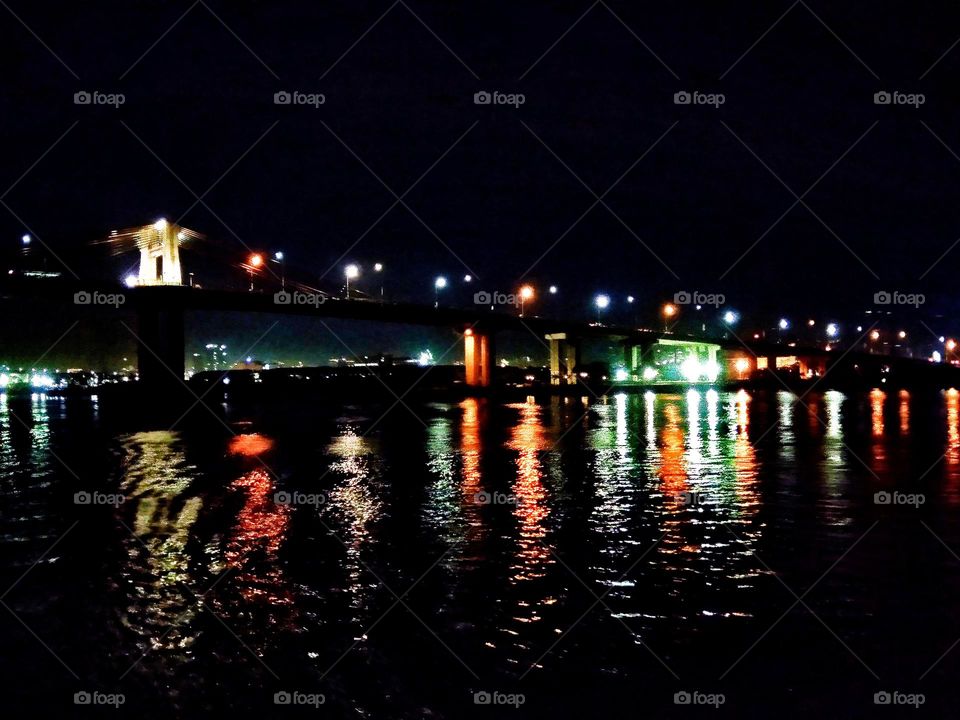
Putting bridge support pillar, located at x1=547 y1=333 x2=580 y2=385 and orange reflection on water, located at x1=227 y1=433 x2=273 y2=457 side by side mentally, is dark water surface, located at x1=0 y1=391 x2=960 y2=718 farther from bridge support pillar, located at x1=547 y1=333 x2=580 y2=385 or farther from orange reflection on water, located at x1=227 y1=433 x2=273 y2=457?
bridge support pillar, located at x1=547 y1=333 x2=580 y2=385

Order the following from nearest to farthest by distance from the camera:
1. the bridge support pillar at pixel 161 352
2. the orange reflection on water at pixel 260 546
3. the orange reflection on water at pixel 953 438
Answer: the orange reflection on water at pixel 260 546, the orange reflection on water at pixel 953 438, the bridge support pillar at pixel 161 352

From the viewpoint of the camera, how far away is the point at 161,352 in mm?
63375

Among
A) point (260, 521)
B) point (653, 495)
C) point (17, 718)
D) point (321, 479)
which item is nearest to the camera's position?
point (17, 718)

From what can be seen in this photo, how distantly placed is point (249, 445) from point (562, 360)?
7285cm

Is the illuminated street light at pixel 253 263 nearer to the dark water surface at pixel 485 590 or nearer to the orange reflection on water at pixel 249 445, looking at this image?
the orange reflection on water at pixel 249 445

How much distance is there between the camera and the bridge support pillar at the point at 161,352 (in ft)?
202

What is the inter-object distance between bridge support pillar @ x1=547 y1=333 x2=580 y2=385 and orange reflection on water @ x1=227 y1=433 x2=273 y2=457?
180ft

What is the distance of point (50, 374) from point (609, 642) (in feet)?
466

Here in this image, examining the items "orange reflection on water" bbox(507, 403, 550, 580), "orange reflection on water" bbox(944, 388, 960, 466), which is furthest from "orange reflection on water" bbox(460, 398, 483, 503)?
"orange reflection on water" bbox(944, 388, 960, 466)

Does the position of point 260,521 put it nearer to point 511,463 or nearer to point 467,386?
point 511,463

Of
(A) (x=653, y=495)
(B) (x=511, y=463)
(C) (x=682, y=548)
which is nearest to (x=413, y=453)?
(B) (x=511, y=463)

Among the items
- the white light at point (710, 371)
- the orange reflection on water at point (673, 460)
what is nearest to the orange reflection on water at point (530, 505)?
the orange reflection on water at point (673, 460)

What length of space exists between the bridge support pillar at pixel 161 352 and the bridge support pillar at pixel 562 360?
107 ft

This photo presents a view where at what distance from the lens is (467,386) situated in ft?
258
